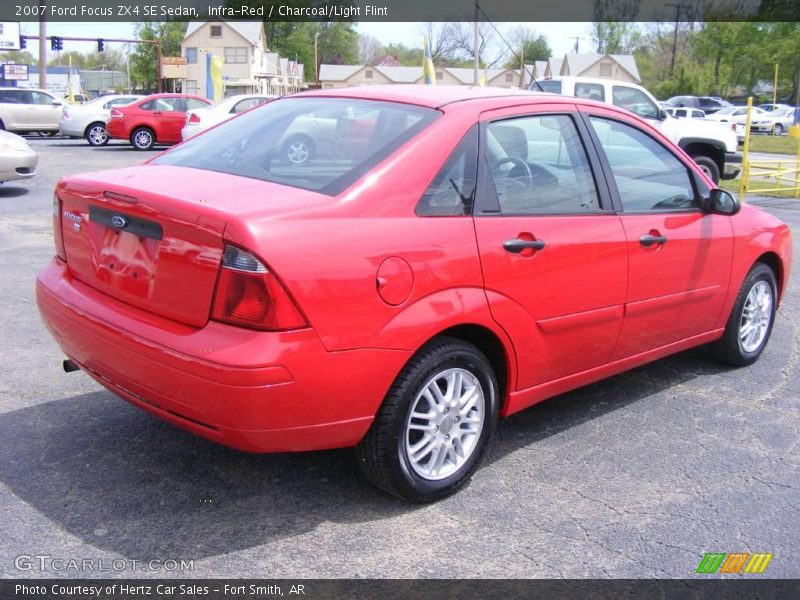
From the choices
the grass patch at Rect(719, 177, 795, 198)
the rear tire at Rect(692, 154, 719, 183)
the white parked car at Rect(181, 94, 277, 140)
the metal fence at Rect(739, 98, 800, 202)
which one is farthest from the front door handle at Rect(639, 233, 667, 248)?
the white parked car at Rect(181, 94, 277, 140)

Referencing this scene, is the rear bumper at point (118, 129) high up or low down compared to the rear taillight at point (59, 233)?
up

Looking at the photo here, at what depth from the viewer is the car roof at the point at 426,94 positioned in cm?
364

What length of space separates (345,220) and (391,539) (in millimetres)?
1214

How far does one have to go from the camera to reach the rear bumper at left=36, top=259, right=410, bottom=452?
2736mm

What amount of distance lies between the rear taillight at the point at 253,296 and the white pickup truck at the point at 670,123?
11.2 meters

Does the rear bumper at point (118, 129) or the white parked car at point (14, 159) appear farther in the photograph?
the rear bumper at point (118, 129)

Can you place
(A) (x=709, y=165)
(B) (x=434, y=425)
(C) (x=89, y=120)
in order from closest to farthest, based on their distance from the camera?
(B) (x=434, y=425), (A) (x=709, y=165), (C) (x=89, y=120)

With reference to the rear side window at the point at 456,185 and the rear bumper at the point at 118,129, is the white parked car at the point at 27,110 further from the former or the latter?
the rear side window at the point at 456,185

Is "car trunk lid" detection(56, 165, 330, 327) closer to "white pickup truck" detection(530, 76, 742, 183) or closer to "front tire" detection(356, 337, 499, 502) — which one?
"front tire" detection(356, 337, 499, 502)

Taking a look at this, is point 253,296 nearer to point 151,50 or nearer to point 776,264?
point 776,264

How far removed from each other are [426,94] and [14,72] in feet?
160

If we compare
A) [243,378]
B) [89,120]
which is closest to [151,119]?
[89,120]

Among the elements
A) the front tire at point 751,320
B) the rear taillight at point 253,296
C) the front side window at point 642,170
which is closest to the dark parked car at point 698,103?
the front tire at point 751,320

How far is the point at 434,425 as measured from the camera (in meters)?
3.29
